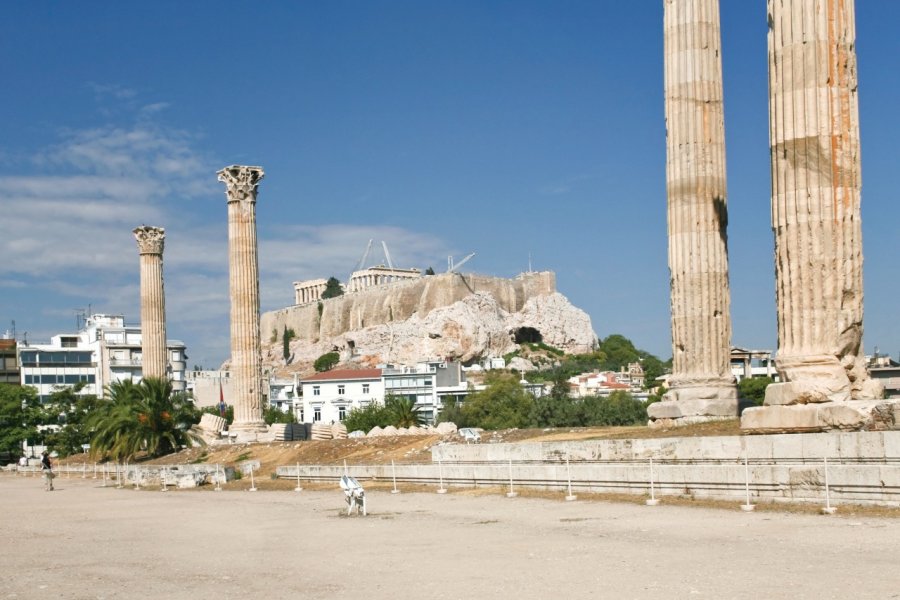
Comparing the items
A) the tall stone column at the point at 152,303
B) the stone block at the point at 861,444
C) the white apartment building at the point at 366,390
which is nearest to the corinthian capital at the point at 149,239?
the tall stone column at the point at 152,303

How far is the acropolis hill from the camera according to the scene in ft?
538

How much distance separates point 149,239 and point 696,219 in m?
36.9

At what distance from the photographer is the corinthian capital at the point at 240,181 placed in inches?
1767

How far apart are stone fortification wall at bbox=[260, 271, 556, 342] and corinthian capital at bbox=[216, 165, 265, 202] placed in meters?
124

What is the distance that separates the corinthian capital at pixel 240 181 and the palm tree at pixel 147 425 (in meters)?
7.76

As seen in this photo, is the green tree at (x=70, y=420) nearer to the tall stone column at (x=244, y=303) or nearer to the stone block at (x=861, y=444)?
the tall stone column at (x=244, y=303)

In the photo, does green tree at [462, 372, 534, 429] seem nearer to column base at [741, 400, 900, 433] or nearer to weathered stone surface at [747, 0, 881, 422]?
column base at [741, 400, 900, 433]

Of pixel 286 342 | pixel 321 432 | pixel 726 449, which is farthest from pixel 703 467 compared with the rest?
pixel 286 342

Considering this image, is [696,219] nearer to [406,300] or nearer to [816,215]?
[816,215]

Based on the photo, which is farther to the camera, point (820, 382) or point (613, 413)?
point (613, 413)

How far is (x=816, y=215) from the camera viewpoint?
46.4 feet

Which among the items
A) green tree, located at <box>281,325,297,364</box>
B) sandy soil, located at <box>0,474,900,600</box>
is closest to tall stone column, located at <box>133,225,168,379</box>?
sandy soil, located at <box>0,474,900,600</box>

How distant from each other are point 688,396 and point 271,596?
40.7 ft

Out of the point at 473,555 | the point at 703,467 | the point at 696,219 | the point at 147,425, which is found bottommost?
the point at 147,425
